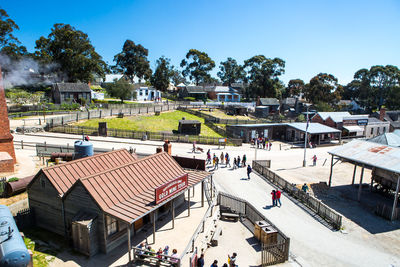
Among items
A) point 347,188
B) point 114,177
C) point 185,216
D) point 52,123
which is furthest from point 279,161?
point 52,123

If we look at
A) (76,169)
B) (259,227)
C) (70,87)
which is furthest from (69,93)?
(259,227)

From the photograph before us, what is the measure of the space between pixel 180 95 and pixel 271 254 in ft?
287

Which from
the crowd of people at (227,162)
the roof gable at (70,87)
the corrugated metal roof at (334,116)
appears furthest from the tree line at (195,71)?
the crowd of people at (227,162)

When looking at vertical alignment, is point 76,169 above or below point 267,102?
below

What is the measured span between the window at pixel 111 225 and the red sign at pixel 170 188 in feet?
8.52

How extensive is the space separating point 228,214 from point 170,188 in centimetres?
573

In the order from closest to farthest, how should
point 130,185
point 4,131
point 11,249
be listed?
1. point 11,249
2. point 130,185
3. point 4,131

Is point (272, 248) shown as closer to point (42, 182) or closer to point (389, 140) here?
point (42, 182)

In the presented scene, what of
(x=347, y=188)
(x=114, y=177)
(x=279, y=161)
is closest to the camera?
(x=114, y=177)

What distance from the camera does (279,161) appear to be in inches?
1399

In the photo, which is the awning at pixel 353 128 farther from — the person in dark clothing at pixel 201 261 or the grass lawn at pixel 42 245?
the grass lawn at pixel 42 245

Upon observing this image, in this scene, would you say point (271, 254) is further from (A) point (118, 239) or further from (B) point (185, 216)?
(A) point (118, 239)

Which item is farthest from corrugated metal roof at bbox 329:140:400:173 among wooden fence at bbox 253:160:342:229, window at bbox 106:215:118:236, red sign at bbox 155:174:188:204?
window at bbox 106:215:118:236

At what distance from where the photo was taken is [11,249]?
34.7ft
